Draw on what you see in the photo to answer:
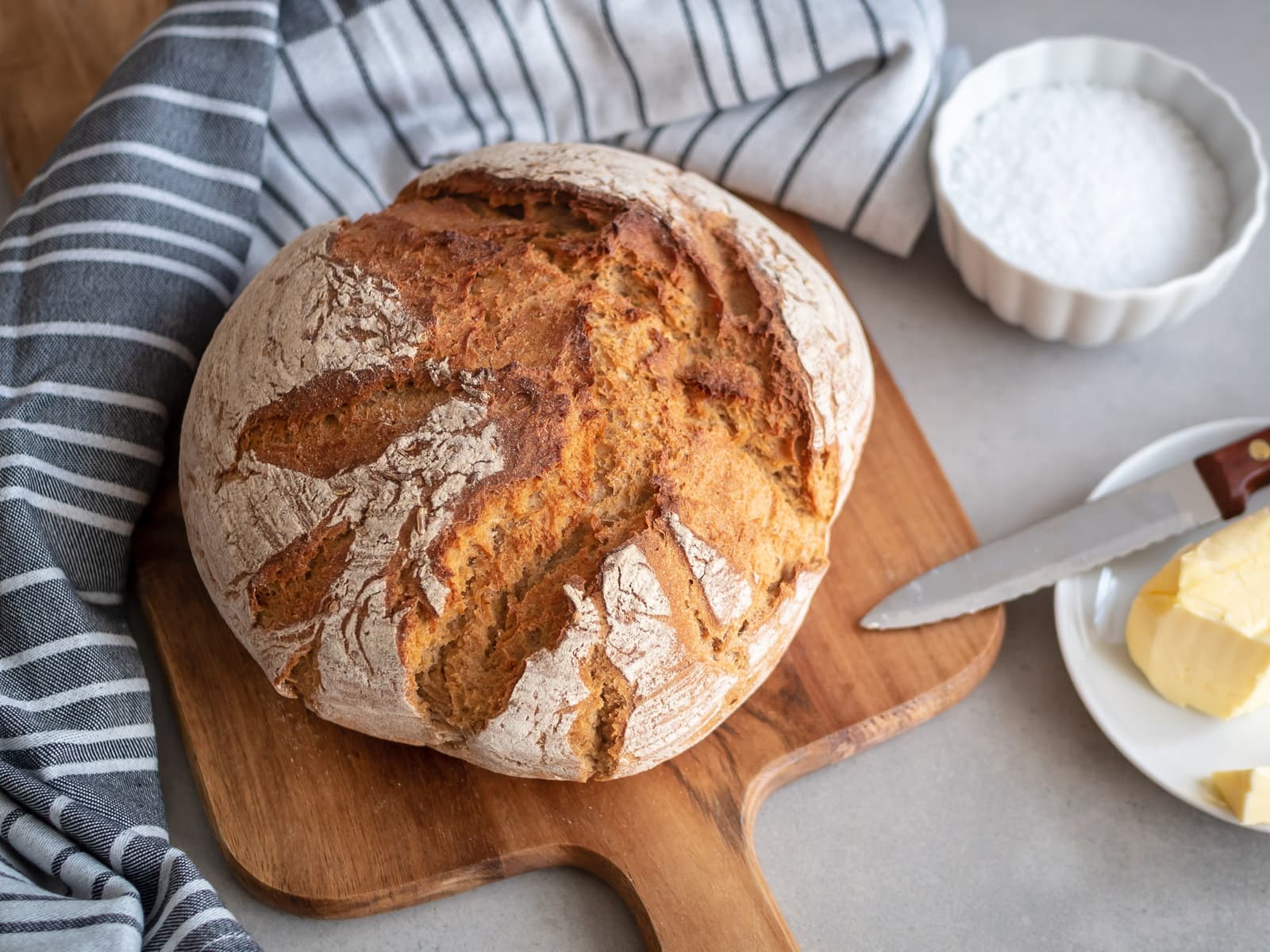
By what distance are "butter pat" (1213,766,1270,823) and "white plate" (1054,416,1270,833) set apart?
0.7 inches

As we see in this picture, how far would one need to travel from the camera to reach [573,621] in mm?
1276

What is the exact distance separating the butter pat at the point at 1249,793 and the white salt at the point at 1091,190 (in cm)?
70

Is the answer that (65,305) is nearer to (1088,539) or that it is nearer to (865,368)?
(865,368)

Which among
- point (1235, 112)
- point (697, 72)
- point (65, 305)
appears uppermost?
point (65, 305)

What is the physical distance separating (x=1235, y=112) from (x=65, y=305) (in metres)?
1.69

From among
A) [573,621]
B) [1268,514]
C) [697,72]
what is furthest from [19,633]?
[1268,514]

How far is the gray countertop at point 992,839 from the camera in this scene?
1473 mm

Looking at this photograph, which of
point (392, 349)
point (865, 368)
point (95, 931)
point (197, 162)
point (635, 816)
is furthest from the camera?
point (197, 162)

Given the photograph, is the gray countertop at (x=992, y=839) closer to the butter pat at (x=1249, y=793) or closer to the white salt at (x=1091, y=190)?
the butter pat at (x=1249, y=793)

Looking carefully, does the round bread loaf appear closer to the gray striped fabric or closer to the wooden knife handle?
the gray striped fabric

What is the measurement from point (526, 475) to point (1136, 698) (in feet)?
2.71

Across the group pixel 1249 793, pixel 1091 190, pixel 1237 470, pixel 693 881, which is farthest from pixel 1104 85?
pixel 693 881

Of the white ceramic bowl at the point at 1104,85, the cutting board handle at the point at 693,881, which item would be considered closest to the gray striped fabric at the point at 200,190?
the white ceramic bowl at the point at 1104,85

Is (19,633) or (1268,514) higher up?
(19,633)
